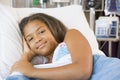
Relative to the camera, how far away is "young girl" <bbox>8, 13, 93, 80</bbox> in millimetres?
960

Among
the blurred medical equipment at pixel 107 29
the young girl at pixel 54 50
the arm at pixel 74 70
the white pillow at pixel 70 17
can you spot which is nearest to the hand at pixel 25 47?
the young girl at pixel 54 50

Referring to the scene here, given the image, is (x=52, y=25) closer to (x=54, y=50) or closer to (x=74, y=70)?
(x=54, y=50)

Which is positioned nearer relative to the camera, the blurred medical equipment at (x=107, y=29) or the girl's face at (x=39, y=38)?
the girl's face at (x=39, y=38)

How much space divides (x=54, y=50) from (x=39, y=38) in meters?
0.09

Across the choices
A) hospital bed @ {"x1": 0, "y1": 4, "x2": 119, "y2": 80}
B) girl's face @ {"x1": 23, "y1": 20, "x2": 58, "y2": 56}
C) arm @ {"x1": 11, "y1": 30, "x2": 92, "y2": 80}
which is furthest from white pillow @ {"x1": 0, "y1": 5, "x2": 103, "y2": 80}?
arm @ {"x1": 11, "y1": 30, "x2": 92, "y2": 80}

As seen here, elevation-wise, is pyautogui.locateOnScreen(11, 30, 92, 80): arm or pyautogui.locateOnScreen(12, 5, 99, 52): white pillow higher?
pyautogui.locateOnScreen(12, 5, 99, 52): white pillow

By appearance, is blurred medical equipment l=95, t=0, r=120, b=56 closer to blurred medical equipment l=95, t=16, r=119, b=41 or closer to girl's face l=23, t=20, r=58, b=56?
blurred medical equipment l=95, t=16, r=119, b=41

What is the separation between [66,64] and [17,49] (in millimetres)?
367

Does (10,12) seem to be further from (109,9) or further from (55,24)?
(109,9)

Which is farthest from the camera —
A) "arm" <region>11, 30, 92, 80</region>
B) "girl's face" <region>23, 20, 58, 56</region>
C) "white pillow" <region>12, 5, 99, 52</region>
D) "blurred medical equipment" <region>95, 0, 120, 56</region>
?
"blurred medical equipment" <region>95, 0, 120, 56</region>

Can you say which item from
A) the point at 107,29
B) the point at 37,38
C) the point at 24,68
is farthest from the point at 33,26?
the point at 107,29

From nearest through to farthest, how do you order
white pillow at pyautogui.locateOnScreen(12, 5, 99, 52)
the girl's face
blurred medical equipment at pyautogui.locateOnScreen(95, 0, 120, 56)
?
the girl's face, white pillow at pyautogui.locateOnScreen(12, 5, 99, 52), blurred medical equipment at pyautogui.locateOnScreen(95, 0, 120, 56)

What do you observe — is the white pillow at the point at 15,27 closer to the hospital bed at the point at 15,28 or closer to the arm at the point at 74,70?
the hospital bed at the point at 15,28

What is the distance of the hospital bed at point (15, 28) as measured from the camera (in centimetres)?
125
